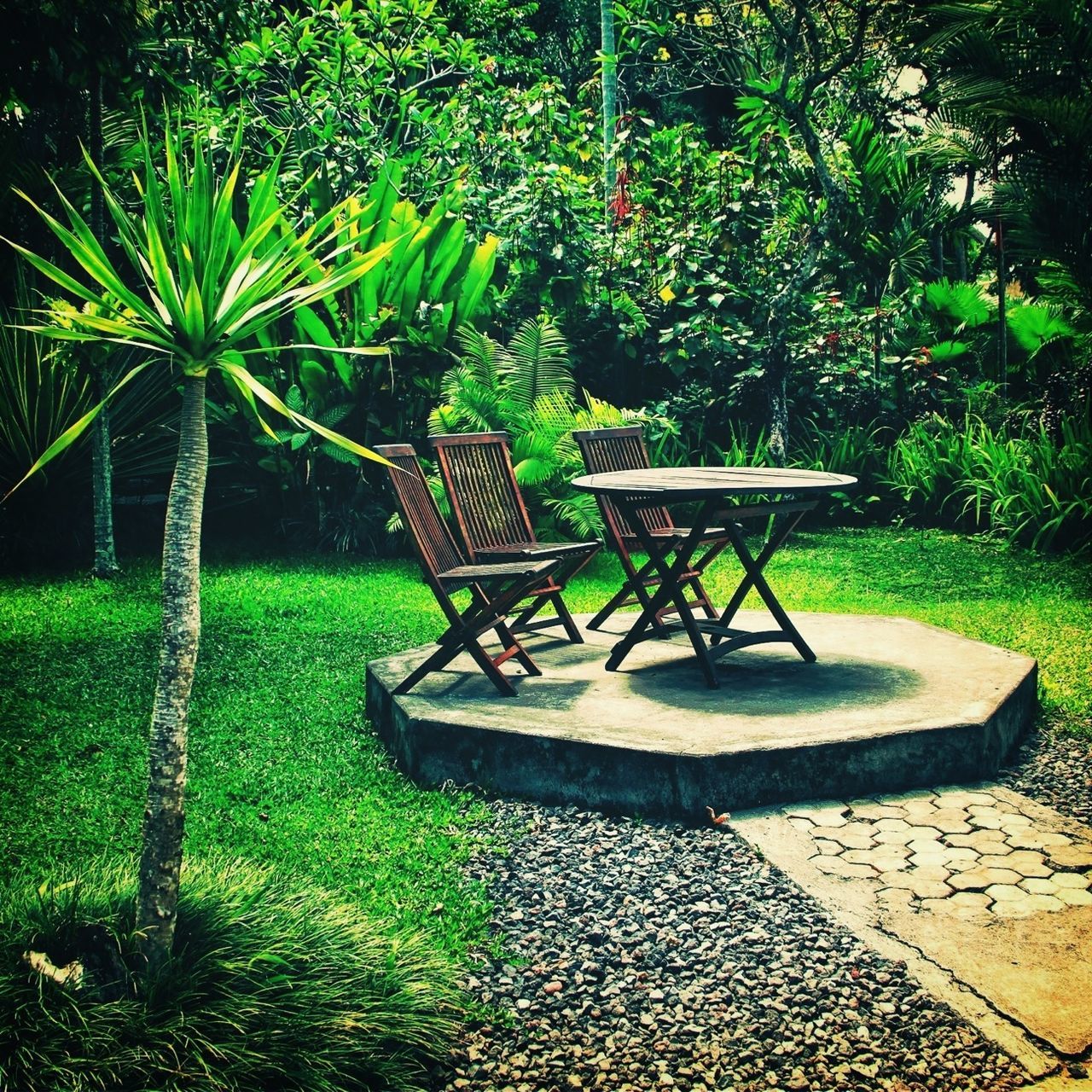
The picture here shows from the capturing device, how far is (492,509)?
5555 millimetres

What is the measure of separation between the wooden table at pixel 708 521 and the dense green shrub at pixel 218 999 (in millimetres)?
2327

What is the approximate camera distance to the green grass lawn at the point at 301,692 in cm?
361

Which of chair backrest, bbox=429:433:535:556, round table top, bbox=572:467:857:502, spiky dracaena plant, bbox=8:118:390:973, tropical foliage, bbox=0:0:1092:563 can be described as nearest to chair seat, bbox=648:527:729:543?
round table top, bbox=572:467:857:502

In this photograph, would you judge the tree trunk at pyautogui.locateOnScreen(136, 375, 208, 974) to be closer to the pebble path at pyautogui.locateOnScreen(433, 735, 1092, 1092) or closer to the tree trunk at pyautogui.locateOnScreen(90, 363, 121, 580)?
the pebble path at pyautogui.locateOnScreen(433, 735, 1092, 1092)

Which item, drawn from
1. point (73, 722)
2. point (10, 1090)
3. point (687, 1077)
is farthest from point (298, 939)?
point (73, 722)

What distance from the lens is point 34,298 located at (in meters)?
8.62

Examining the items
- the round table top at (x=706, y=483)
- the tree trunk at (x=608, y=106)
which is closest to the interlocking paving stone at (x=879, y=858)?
the round table top at (x=706, y=483)

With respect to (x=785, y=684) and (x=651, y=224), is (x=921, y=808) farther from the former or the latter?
(x=651, y=224)

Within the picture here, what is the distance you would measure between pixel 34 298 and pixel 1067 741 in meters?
8.07

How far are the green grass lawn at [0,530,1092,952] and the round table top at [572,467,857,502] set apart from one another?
4.98ft

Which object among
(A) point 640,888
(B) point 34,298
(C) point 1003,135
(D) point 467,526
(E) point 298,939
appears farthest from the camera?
(C) point 1003,135

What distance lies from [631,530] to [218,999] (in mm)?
3564

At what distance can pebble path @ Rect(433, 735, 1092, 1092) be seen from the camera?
2.49 meters

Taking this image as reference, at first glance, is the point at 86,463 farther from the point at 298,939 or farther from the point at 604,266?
the point at 298,939
